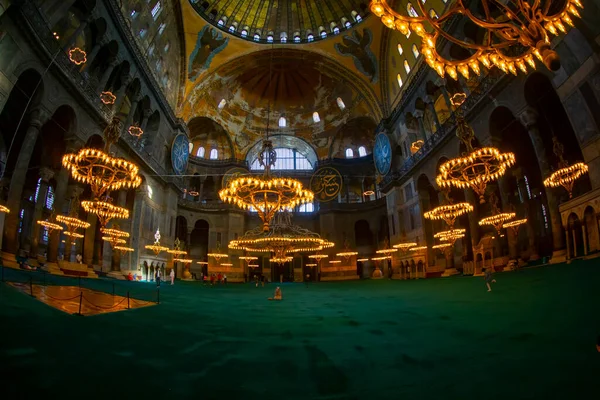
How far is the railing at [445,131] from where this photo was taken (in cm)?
1219

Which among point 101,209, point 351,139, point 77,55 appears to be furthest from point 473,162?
point 351,139

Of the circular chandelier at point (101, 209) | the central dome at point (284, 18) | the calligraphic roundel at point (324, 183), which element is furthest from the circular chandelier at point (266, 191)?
the central dome at point (284, 18)

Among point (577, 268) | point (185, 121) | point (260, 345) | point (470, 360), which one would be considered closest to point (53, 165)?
point (185, 121)

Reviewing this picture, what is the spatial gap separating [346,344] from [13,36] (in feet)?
38.1

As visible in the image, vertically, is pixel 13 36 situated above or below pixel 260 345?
above

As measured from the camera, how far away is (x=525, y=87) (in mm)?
10812

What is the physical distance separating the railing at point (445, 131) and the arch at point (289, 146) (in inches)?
347

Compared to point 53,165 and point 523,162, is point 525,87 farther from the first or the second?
point 53,165

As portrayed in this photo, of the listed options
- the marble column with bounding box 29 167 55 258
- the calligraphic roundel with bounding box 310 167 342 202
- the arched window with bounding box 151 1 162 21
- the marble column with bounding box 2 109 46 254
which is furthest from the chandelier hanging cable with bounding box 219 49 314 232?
the calligraphic roundel with bounding box 310 167 342 202

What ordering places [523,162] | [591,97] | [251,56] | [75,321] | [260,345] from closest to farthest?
[260,345] < [75,321] < [591,97] < [523,162] < [251,56]

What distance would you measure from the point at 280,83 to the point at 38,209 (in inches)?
801

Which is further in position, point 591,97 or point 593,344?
point 591,97

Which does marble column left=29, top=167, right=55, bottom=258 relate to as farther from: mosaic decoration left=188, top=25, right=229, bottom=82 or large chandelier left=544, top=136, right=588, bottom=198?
large chandelier left=544, top=136, right=588, bottom=198

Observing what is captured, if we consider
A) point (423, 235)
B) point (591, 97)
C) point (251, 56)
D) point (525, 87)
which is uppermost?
point (251, 56)
